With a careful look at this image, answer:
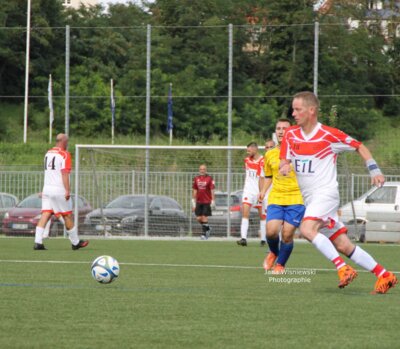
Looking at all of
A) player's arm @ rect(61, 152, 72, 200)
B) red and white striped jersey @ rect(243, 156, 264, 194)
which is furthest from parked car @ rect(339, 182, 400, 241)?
player's arm @ rect(61, 152, 72, 200)

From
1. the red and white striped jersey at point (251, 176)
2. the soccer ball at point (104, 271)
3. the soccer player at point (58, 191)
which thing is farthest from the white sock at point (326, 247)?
the red and white striped jersey at point (251, 176)

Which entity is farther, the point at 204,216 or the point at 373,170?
the point at 204,216

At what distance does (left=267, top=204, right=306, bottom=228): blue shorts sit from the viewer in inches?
Result: 530

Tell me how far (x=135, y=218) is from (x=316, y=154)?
18.2 metres

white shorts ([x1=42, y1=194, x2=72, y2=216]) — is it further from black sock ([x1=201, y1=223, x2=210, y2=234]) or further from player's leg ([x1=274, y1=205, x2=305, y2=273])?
black sock ([x1=201, y1=223, x2=210, y2=234])

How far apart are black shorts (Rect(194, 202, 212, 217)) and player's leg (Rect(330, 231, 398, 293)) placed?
17.7 m

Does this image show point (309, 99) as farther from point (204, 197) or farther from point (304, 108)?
point (204, 197)

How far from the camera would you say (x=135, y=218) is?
1120 inches

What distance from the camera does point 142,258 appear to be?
1720 centimetres

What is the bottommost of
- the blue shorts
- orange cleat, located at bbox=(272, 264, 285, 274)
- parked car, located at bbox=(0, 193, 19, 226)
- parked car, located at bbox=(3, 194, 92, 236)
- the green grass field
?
parked car, located at bbox=(3, 194, 92, 236)

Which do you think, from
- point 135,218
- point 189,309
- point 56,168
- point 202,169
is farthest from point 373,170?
point 135,218

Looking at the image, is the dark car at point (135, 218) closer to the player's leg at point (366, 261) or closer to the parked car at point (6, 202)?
the parked car at point (6, 202)

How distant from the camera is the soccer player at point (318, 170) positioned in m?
10.4

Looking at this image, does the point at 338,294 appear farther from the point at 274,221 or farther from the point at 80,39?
the point at 80,39
